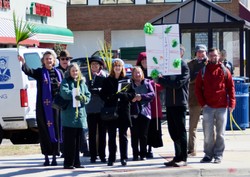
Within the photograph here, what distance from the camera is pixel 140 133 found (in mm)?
12555

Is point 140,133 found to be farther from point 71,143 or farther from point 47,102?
point 47,102

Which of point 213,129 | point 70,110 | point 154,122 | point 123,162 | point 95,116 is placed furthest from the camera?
point 154,122

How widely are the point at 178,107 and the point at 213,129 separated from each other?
88 cm

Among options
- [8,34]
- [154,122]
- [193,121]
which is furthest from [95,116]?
[8,34]

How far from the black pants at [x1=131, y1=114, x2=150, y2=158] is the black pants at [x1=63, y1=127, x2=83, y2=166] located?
1166 mm

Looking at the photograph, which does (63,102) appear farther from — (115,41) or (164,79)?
(115,41)

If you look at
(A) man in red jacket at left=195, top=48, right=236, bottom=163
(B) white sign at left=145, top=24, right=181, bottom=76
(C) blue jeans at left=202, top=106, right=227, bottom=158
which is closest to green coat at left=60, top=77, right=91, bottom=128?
(B) white sign at left=145, top=24, right=181, bottom=76

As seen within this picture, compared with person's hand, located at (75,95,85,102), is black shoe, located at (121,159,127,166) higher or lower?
lower

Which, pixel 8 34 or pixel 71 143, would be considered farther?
pixel 8 34

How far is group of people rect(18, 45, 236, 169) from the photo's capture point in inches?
457

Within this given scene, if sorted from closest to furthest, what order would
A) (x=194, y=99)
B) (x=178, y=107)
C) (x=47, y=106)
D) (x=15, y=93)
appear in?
(x=178, y=107) → (x=47, y=106) → (x=194, y=99) → (x=15, y=93)

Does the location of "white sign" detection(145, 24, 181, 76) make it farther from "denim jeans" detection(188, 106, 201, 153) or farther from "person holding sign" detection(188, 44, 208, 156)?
"denim jeans" detection(188, 106, 201, 153)

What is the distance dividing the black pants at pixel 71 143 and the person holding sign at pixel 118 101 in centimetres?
65

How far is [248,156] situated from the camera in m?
13.1
